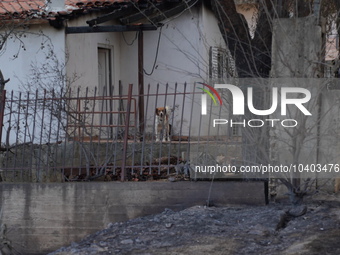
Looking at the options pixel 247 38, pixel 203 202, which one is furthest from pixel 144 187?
pixel 247 38

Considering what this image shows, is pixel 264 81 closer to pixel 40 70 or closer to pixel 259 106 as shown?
pixel 259 106

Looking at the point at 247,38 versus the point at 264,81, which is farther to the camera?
the point at 247,38

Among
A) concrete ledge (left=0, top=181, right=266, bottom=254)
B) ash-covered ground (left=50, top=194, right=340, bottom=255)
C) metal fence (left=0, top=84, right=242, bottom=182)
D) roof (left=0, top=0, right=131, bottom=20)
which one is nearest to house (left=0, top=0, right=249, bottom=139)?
roof (left=0, top=0, right=131, bottom=20)

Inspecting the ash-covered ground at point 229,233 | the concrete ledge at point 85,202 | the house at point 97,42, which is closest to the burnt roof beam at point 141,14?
the house at point 97,42

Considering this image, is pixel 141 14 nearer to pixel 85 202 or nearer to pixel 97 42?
pixel 97 42

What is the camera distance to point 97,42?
1297 cm

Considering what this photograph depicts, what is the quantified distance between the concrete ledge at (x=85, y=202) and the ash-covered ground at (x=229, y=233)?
0.24 m

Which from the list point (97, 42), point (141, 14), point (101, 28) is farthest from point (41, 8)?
point (141, 14)

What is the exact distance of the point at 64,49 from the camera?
465 inches

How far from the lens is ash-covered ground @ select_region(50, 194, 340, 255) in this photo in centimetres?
565

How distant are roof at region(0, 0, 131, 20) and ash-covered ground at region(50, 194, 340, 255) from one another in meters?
5.96

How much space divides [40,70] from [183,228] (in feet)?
21.5

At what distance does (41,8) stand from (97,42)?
5.16 ft

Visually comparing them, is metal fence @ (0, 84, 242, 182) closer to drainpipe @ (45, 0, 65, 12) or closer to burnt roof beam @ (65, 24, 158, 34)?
burnt roof beam @ (65, 24, 158, 34)
